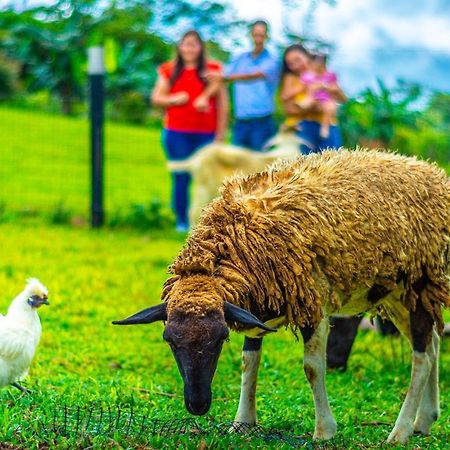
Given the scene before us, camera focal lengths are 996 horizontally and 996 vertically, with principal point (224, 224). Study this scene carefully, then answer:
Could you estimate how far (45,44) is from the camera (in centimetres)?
2652

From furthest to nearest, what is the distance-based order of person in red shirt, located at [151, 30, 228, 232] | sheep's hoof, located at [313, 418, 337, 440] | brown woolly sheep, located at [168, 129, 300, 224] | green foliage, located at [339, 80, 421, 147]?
green foliage, located at [339, 80, 421, 147], person in red shirt, located at [151, 30, 228, 232], brown woolly sheep, located at [168, 129, 300, 224], sheep's hoof, located at [313, 418, 337, 440]

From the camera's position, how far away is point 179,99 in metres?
11.7

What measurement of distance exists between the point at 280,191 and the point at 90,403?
169 centimetres

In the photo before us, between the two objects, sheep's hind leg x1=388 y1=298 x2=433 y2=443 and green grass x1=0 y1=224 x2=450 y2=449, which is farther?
sheep's hind leg x1=388 y1=298 x2=433 y2=443

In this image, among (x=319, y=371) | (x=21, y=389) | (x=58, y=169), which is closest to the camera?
(x=319, y=371)

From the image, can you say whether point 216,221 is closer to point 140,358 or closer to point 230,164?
point 140,358

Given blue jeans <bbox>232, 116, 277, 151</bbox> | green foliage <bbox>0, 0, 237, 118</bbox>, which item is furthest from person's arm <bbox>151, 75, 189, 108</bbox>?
green foliage <bbox>0, 0, 237, 118</bbox>

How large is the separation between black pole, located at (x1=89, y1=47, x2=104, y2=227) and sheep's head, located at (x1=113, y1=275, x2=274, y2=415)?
28.0 ft

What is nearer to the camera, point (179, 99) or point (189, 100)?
point (179, 99)

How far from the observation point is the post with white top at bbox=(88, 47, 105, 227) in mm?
13055

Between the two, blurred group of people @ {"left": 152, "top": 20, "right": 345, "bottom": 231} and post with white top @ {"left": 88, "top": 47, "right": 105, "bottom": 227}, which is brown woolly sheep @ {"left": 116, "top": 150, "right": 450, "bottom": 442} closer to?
blurred group of people @ {"left": 152, "top": 20, "right": 345, "bottom": 231}

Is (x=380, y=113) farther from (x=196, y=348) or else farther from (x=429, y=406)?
(x=196, y=348)

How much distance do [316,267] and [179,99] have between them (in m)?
6.83

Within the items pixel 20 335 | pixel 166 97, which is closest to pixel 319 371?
pixel 20 335
